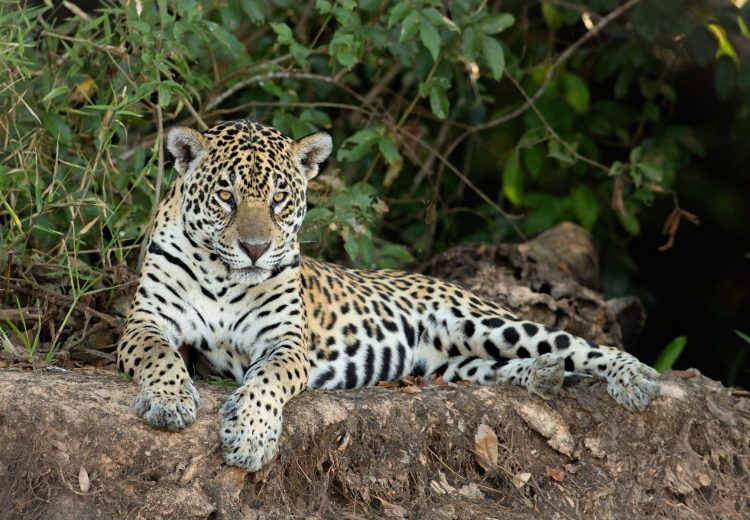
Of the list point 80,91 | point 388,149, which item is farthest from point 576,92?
point 80,91

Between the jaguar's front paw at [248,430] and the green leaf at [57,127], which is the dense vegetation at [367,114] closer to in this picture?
the green leaf at [57,127]

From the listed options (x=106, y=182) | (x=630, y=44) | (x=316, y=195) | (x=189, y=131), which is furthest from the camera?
(x=630, y=44)

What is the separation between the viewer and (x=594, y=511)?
681 centimetres

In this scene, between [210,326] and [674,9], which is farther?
[674,9]

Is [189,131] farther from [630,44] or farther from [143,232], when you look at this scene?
[630,44]

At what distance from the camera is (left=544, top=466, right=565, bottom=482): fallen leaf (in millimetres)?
6852

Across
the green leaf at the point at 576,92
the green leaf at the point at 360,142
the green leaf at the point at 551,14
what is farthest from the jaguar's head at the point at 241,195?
the green leaf at the point at 551,14

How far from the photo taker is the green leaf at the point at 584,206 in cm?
1134

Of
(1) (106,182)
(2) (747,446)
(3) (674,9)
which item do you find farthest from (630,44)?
(1) (106,182)

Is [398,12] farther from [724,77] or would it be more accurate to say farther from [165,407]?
[165,407]

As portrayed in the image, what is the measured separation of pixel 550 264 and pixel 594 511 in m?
3.78

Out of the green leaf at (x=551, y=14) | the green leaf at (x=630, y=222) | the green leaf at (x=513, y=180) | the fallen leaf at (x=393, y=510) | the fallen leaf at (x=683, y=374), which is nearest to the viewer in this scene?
the fallen leaf at (x=393, y=510)

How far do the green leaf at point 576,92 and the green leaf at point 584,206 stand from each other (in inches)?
33.0

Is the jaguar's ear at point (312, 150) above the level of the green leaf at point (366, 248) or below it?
above
